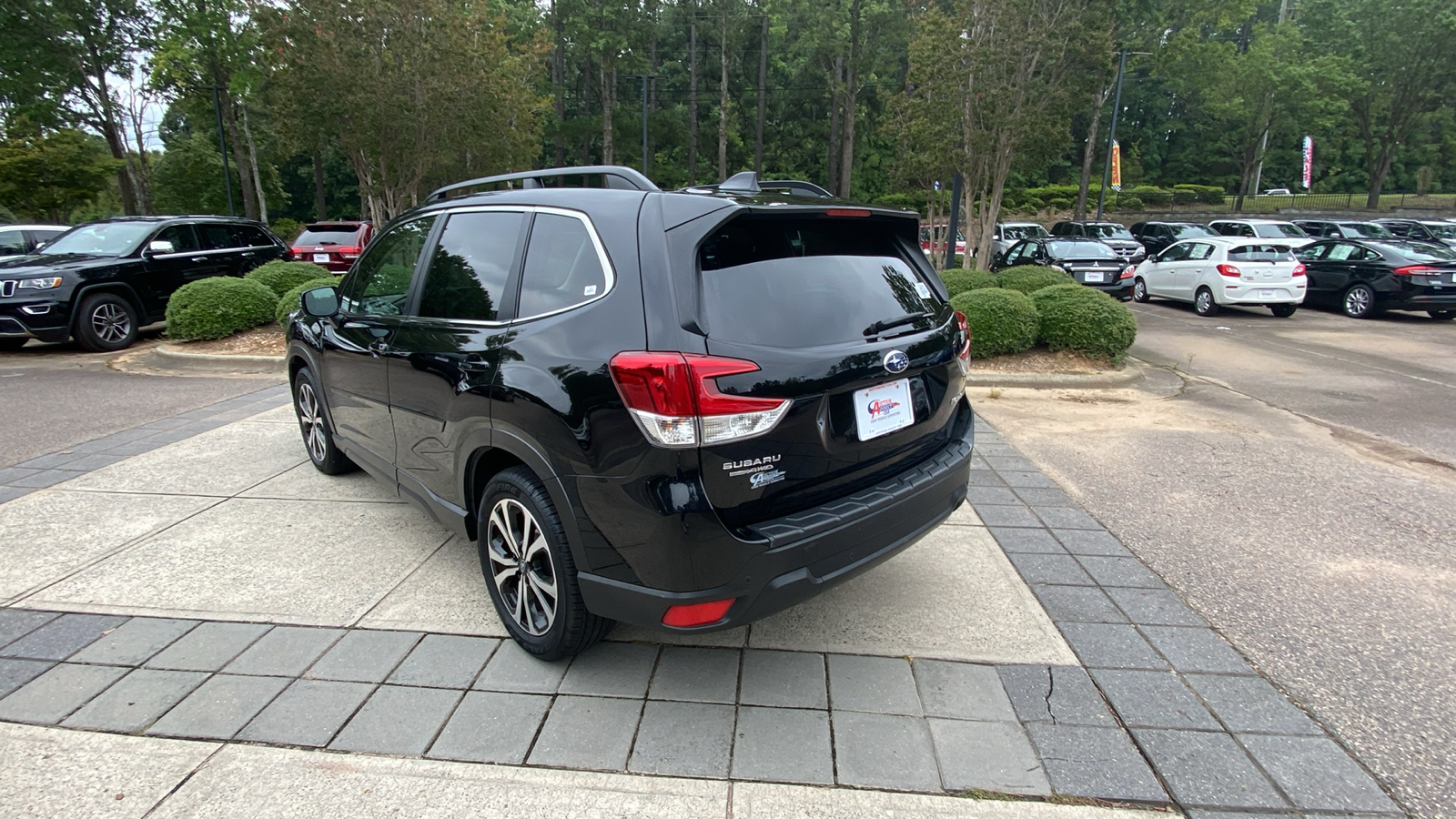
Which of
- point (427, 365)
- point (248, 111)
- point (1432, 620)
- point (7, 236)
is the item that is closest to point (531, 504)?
point (427, 365)

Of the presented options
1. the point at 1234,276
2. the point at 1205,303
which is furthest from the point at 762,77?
the point at 1234,276

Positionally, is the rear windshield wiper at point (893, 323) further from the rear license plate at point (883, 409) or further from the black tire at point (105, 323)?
the black tire at point (105, 323)

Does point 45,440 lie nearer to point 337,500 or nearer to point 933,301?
point 337,500

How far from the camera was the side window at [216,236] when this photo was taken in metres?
11.4

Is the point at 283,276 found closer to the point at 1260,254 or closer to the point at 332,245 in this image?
the point at 332,245

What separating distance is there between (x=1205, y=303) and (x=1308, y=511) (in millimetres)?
12063

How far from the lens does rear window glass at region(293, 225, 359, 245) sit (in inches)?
583

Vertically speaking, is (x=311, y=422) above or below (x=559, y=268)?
below

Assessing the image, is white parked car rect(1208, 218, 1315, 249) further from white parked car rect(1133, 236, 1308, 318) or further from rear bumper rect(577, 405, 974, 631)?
rear bumper rect(577, 405, 974, 631)

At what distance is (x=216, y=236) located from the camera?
11.6 metres

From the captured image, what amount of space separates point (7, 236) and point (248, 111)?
2305cm

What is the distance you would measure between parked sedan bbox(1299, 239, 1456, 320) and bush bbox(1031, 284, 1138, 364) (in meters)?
9.33

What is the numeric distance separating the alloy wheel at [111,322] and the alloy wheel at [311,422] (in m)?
6.93

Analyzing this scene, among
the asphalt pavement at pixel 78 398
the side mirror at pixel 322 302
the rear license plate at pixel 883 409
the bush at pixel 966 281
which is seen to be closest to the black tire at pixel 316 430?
the side mirror at pixel 322 302
